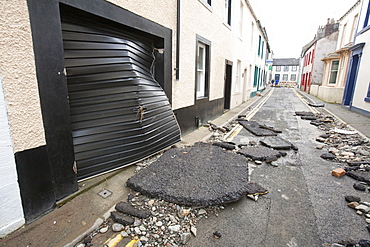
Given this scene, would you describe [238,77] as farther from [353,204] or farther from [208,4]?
[353,204]

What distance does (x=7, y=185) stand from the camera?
1935mm

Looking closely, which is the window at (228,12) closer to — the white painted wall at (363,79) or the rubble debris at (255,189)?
the white painted wall at (363,79)

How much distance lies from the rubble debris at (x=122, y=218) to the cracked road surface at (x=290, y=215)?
744 mm

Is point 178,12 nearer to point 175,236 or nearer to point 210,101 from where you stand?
point 210,101

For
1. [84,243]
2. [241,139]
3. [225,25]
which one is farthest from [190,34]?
[84,243]

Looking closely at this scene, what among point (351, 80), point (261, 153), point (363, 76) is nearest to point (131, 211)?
point (261, 153)

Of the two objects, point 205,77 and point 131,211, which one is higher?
point 205,77

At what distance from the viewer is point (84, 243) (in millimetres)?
2025

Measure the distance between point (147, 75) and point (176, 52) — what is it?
138cm

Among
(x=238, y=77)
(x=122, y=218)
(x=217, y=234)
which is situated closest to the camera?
(x=217, y=234)

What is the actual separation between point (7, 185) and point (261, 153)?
436 centimetres

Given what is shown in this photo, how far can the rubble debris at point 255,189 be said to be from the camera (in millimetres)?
2942

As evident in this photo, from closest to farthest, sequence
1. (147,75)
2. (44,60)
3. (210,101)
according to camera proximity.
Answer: (44,60)
(147,75)
(210,101)

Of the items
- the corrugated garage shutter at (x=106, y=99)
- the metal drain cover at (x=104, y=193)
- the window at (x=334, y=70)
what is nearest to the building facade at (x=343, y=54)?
the window at (x=334, y=70)
